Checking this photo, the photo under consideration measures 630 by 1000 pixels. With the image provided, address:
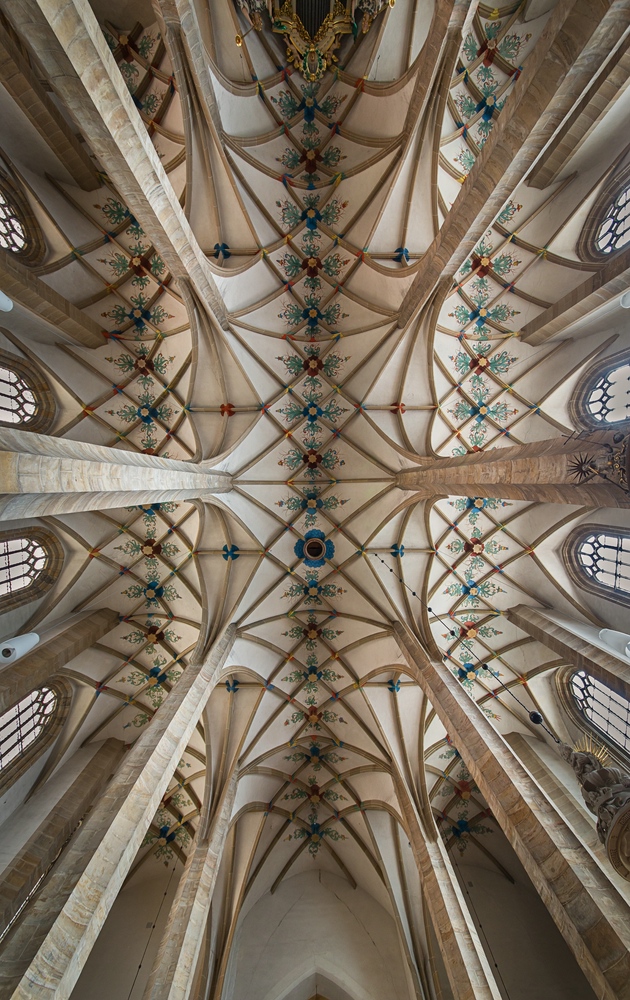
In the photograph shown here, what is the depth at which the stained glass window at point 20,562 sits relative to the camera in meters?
11.2

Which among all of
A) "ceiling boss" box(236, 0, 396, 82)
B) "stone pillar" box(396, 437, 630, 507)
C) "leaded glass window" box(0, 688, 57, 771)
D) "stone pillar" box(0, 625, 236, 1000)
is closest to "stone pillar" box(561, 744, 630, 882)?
"stone pillar" box(396, 437, 630, 507)

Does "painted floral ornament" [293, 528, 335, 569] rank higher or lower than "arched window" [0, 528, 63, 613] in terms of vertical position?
higher

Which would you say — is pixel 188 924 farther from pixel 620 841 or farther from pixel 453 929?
pixel 620 841

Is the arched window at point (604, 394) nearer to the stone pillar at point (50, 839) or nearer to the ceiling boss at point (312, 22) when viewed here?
the ceiling boss at point (312, 22)

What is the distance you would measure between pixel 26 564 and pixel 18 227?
8047 millimetres

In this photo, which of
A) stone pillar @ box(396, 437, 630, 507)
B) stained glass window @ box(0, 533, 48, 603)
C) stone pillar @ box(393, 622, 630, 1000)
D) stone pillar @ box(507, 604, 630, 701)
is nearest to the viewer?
stone pillar @ box(393, 622, 630, 1000)

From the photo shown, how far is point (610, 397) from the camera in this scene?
10.8 metres

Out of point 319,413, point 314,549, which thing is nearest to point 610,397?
point 319,413

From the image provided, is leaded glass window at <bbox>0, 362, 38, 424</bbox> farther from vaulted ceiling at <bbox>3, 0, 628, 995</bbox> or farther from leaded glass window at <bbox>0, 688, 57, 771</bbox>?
leaded glass window at <bbox>0, 688, 57, 771</bbox>

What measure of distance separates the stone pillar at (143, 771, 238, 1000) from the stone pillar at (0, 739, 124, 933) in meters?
3.11

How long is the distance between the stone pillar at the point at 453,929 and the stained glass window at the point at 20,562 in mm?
11035

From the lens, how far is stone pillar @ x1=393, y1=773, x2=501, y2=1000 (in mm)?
7367

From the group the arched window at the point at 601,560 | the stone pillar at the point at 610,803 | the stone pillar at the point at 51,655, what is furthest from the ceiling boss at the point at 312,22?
the stone pillar at the point at 610,803

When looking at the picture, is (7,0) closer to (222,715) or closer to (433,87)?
(433,87)
